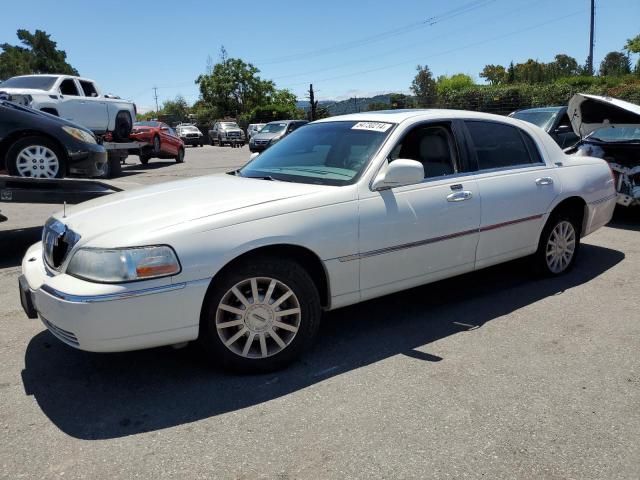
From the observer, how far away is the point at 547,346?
150 inches

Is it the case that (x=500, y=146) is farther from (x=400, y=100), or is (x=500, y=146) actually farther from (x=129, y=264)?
(x=400, y=100)

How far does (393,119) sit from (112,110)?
13.0 m

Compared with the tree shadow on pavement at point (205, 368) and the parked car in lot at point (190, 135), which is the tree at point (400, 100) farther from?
the tree shadow on pavement at point (205, 368)

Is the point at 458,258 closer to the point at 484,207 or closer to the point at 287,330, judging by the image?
the point at 484,207

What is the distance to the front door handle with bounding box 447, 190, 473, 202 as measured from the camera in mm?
4156

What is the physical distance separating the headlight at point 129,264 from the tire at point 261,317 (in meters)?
0.31

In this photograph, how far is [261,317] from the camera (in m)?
3.35

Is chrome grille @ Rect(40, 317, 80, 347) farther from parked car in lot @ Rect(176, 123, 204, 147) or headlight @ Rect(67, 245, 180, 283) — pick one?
parked car in lot @ Rect(176, 123, 204, 147)

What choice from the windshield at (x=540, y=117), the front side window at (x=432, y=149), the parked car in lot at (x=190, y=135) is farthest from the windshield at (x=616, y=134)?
the parked car in lot at (x=190, y=135)

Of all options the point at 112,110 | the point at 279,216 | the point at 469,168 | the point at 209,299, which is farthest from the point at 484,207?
the point at 112,110

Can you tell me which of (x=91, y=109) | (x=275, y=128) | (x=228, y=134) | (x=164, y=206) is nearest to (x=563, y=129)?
(x=164, y=206)

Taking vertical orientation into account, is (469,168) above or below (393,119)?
below

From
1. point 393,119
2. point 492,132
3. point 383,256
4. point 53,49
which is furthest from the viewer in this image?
point 53,49

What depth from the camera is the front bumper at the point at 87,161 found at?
741cm
